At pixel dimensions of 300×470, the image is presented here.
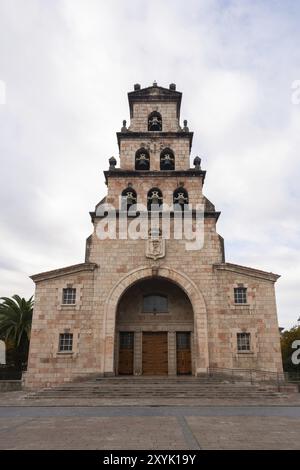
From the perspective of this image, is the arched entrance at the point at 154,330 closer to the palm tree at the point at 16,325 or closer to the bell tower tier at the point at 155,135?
the bell tower tier at the point at 155,135

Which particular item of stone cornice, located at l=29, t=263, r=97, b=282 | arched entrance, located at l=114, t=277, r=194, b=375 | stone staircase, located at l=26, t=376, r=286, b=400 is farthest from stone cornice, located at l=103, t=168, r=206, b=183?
stone staircase, located at l=26, t=376, r=286, b=400

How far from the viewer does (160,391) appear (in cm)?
1631

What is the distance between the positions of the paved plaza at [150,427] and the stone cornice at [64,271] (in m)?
8.95

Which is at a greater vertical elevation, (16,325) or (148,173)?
A: (148,173)

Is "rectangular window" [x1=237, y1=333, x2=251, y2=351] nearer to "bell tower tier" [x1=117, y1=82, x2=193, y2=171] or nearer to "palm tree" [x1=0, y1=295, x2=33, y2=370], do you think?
"bell tower tier" [x1=117, y1=82, x2=193, y2=171]

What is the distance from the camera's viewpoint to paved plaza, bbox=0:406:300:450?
291 inches

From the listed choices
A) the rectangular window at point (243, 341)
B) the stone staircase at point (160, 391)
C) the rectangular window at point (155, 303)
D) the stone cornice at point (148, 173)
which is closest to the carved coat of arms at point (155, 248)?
the rectangular window at point (155, 303)

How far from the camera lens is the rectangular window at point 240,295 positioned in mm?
20922

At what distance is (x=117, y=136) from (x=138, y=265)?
981 centimetres

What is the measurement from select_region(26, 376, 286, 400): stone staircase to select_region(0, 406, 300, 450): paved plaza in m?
2.86

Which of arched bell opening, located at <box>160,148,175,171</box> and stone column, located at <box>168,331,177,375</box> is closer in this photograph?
stone column, located at <box>168,331,177,375</box>

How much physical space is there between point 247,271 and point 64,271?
10.8m

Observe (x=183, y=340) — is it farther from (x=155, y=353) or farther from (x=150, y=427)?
(x=150, y=427)

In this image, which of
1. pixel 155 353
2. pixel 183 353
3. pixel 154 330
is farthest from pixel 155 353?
pixel 183 353
